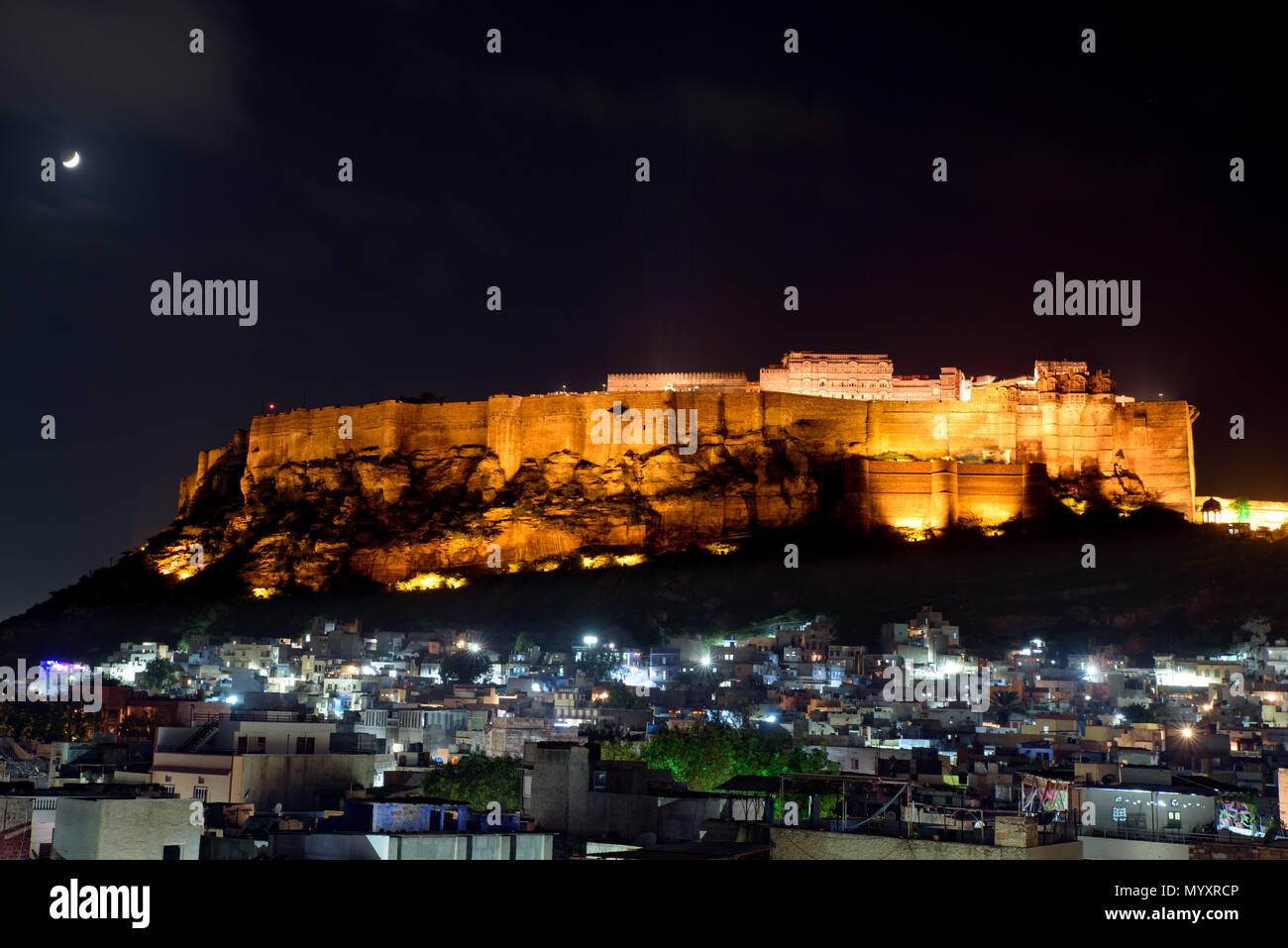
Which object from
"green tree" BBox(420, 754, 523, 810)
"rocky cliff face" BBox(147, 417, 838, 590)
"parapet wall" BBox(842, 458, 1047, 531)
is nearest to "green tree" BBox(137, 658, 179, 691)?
"rocky cliff face" BBox(147, 417, 838, 590)

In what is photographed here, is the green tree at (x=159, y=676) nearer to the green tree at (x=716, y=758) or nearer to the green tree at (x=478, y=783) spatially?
the green tree at (x=716, y=758)

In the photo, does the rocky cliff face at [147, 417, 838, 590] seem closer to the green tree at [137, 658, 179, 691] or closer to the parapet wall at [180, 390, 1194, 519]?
the parapet wall at [180, 390, 1194, 519]

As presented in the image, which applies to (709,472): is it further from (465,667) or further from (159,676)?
(159,676)

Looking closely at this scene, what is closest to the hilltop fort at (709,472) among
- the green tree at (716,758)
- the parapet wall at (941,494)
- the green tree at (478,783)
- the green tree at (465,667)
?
the parapet wall at (941,494)

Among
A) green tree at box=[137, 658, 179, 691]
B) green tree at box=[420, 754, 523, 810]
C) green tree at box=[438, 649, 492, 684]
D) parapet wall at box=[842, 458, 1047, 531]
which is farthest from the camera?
parapet wall at box=[842, 458, 1047, 531]
